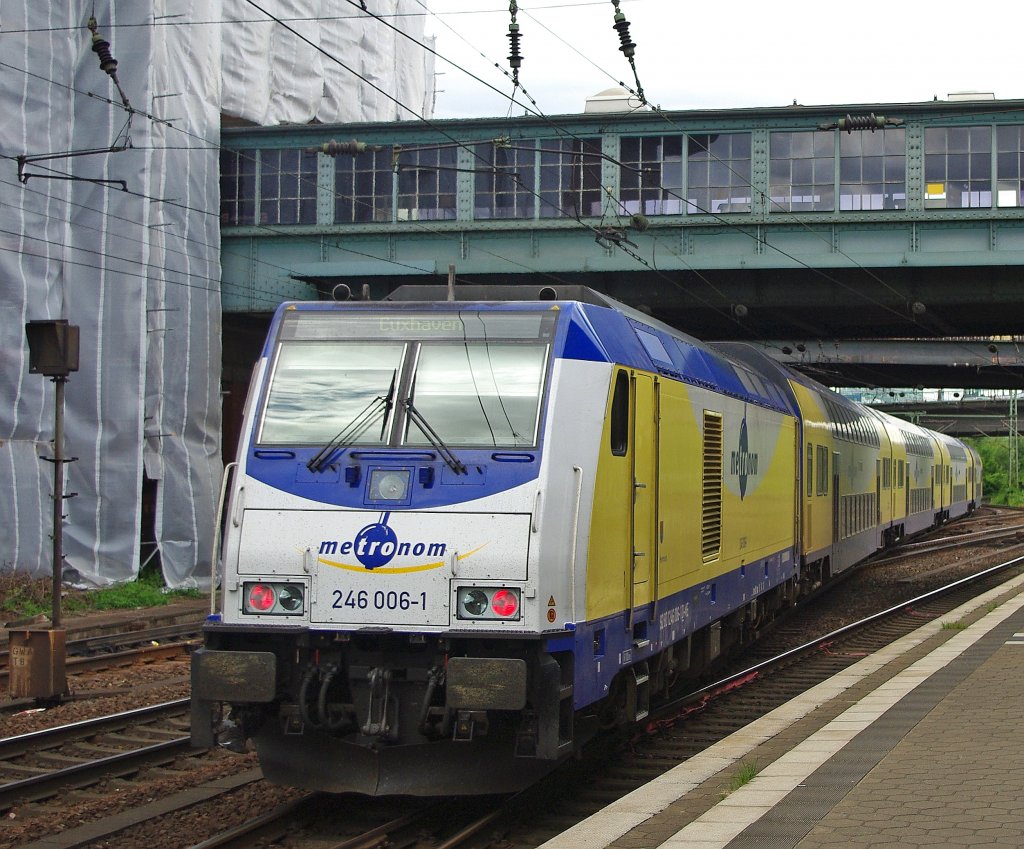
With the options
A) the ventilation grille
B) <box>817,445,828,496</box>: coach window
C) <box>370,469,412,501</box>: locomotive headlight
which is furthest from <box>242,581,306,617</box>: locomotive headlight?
<box>817,445,828,496</box>: coach window

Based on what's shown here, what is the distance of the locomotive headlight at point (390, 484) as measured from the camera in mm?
7895

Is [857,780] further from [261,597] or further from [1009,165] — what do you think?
[1009,165]

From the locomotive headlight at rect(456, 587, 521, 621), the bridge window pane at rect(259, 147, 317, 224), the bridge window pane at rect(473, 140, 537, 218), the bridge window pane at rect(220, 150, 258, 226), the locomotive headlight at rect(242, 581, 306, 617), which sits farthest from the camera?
the bridge window pane at rect(220, 150, 258, 226)

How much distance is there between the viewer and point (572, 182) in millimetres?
26406

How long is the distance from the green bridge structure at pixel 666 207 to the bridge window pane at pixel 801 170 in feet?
0.10

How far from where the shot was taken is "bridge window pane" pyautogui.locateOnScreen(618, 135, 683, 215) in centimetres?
2617

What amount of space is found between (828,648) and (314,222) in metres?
15.1

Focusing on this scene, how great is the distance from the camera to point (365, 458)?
8.09 metres

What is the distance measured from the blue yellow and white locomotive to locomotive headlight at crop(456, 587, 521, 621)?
14 millimetres

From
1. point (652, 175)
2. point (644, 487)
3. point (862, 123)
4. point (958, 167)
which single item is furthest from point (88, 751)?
point (958, 167)

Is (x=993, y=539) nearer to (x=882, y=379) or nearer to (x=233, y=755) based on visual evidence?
(x=882, y=379)

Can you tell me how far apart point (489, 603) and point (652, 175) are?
19771 millimetres

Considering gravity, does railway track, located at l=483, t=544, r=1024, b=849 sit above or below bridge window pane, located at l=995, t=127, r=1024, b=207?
below

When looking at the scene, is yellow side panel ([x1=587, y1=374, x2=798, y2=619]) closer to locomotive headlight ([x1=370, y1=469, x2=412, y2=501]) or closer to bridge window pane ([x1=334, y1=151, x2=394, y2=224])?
locomotive headlight ([x1=370, y1=469, x2=412, y2=501])
